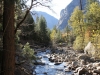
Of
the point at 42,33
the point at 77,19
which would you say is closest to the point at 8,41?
the point at 77,19

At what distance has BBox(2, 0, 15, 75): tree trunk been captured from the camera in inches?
206

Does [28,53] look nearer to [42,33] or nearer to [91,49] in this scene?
[91,49]

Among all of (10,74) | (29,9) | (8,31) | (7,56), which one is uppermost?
(29,9)

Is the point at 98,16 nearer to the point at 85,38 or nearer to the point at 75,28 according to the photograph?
the point at 85,38

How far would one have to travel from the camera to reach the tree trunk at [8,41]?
5241 mm

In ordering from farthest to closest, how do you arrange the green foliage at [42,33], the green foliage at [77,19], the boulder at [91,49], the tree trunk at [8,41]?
the green foliage at [42,33], the green foliage at [77,19], the boulder at [91,49], the tree trunk at [8,41]

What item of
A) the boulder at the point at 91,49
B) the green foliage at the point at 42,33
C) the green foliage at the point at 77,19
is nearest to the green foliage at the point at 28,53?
the boulder at the point at 91,49

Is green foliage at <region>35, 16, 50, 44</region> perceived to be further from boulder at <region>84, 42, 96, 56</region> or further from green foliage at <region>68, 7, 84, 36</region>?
boulder at <region>84, 42, 96, 56</region>

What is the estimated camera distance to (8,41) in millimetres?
5301

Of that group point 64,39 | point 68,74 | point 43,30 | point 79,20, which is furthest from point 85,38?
point 64,39

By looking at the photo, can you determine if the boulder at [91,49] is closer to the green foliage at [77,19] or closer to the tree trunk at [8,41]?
the green foliage at [77,19]

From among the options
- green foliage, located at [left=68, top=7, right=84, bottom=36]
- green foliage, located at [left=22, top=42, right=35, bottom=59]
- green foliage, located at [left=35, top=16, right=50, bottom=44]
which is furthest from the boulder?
green foliage, located at [left=35, top=16, right=50, bottom=44]

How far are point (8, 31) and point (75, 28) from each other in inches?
1224

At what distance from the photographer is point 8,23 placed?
17.5 feet
